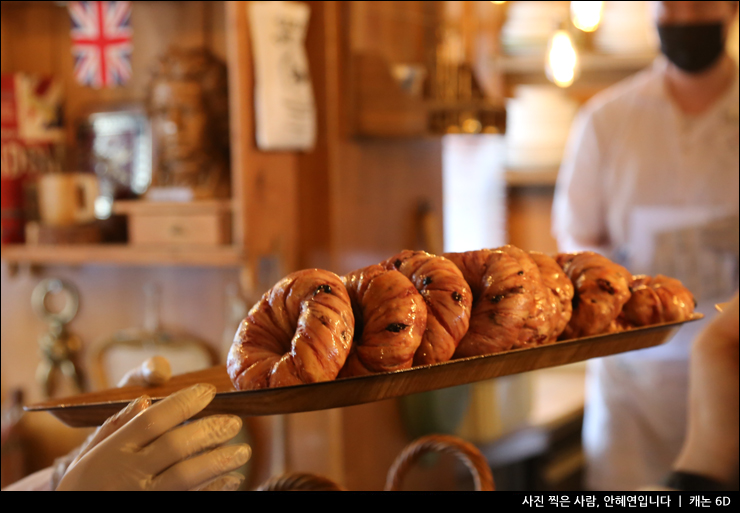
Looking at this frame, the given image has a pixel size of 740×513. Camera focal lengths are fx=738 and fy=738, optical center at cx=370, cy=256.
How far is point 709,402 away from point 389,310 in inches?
21.9

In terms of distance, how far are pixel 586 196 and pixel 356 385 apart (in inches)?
41.2

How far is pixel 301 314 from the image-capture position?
19.0 inches

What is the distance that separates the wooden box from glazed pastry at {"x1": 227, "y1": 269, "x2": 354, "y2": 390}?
819 mm

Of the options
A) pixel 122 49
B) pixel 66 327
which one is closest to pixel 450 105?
pixel 122 49

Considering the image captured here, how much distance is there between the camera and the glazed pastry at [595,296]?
587mm

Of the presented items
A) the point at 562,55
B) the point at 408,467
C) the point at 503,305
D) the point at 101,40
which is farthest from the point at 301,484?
the point at 562,55

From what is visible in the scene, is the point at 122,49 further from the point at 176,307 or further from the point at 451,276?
the point at 451,276

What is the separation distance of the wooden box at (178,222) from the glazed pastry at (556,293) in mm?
808

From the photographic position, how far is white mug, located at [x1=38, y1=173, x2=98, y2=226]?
1397mm

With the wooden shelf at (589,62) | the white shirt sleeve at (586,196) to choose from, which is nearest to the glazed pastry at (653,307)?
the white shirt sleeve at (586,196)

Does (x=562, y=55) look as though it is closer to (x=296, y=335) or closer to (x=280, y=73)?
(x=280, y=73)

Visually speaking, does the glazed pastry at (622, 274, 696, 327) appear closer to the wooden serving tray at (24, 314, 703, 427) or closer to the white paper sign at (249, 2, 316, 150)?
the wooden serving tray at (24, 314, 703, 427)

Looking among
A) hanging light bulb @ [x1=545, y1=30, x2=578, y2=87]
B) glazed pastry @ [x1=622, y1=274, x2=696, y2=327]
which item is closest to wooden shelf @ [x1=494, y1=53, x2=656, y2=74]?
hanging light bulb @ [x1=545, y1=30, x2=578, y2=87]

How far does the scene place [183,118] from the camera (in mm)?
1351
